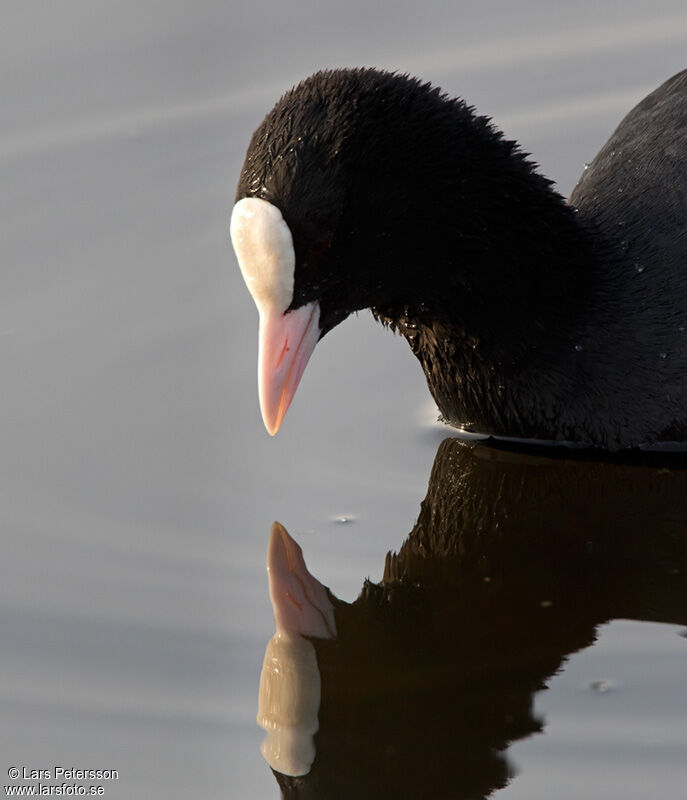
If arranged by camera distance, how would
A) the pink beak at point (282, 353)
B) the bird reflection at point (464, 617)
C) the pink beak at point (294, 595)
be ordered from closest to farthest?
the bird reflection at point (464, 617), the pink beak at point (294, 595), the pink beak at point (282, 353)

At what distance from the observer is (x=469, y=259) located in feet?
15.5

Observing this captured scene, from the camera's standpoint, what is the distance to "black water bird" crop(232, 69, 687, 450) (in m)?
4.39

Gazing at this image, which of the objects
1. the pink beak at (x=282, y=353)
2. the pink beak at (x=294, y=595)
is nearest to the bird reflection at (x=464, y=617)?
the pink beak at (x=294, y=595)

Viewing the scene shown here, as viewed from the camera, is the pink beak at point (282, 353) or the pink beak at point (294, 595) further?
the pink beak at point (282, 353)

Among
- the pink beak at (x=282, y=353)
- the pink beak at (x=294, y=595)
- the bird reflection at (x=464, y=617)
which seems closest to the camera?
the bird reflection at (x=464, y=617)

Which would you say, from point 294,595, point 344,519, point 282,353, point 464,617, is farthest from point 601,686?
point 282,353

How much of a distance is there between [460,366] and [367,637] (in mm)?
1004

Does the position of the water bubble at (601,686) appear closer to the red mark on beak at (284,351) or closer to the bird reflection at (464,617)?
the bird reflection at (464,617)

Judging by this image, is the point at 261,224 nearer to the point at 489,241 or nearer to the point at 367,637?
the point at 489,241

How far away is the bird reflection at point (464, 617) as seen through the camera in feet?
12.6

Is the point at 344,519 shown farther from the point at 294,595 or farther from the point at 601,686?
the point at 601,686

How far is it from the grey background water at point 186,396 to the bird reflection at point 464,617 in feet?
0.22

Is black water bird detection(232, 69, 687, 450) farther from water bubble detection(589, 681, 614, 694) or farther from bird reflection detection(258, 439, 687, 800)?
water bubble detection(589, 681, 614, 694)

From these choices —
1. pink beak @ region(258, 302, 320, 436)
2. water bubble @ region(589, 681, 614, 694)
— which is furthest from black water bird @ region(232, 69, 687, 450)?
water bubble @ region(589, 681, 614, 694)
